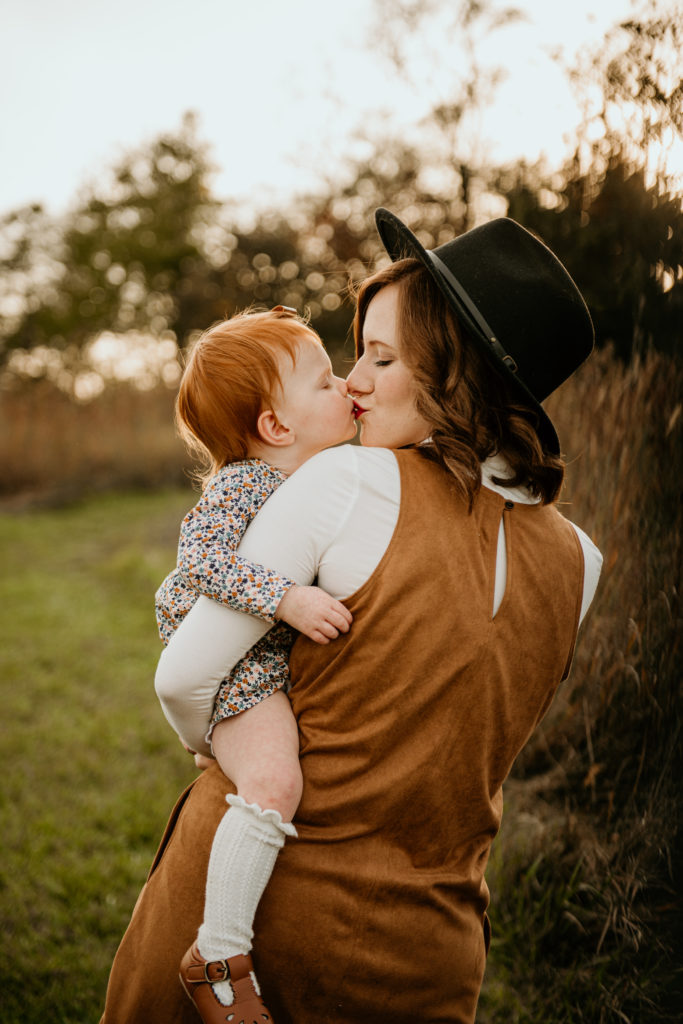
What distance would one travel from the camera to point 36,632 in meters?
6.91

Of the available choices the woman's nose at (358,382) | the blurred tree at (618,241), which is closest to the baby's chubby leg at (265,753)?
the woman's nose at (358,382)

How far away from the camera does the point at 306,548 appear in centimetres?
133

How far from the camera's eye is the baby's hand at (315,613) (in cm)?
127

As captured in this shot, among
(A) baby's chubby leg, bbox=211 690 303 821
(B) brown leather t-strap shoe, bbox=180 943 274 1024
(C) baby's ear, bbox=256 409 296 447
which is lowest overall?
(B) brown leather t-strap shoe, bbox=180 943 274 1024

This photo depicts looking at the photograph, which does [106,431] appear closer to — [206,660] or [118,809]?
[118,809]

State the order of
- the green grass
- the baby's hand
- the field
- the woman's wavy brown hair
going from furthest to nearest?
the green grass < the field < the woman's wavy brown hair < the baby's hand

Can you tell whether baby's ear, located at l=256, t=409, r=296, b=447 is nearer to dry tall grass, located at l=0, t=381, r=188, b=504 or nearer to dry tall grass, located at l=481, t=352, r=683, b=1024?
dry tall grass, located at l=481, t=352, r=683, b=1024

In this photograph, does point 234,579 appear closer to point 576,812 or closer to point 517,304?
point 517,304

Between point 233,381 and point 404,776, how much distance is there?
0.91 metres

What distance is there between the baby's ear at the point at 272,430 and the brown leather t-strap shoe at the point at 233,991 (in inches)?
39.5

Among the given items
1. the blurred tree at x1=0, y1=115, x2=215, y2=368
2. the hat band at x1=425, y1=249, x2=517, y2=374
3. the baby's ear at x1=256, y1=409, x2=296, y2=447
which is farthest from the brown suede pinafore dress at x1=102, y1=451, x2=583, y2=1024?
the blurred tree at x1=0, y1=115, x2=215, y2=368

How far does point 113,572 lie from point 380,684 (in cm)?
795

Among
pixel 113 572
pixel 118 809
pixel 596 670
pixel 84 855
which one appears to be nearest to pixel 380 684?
pixel 596 670

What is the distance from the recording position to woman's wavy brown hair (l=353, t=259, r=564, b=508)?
1.46m
